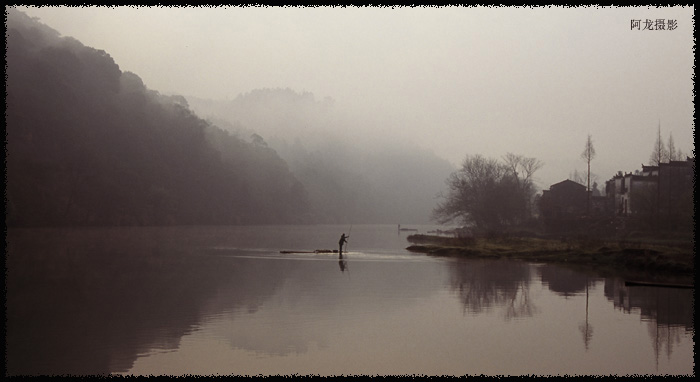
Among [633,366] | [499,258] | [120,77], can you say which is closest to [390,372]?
[633,366]

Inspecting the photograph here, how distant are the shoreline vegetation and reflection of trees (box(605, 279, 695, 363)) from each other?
4.90 m

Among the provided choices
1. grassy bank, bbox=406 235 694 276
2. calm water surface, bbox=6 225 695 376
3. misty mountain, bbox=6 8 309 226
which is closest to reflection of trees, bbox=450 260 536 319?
calm water surface, bbox=6 225 695 376

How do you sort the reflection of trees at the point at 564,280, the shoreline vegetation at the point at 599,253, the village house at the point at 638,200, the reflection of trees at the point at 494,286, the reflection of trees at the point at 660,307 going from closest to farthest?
the reflection of trees at the point at 660,307, the reflection of trees at the point at 494,286, the reflection of trees at the point at 564,280, the shoreline vegetation at the point at 599,253, the village house at the point at 638,200

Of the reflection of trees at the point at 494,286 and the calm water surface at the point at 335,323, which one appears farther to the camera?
the reflection of trees at the point at 494,286

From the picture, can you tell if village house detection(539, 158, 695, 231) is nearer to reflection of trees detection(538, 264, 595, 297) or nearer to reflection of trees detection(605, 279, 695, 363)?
reflection of trees detection(538, 264, 595, 297)

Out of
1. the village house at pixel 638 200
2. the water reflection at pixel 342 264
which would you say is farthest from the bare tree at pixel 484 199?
the water reflection at pixel 342 264

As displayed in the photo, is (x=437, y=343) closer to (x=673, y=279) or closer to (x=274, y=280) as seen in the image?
(x=274, y=280)

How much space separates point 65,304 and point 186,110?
177268 mm

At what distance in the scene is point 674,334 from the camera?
77.5 ft

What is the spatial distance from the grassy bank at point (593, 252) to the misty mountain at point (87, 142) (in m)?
79.1

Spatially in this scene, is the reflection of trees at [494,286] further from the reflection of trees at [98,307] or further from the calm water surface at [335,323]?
the reflection of trees at [98,307]

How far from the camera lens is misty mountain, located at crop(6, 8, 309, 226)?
13188 centimetres

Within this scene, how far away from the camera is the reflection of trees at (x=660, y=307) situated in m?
23.1

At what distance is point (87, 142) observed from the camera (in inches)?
5999
